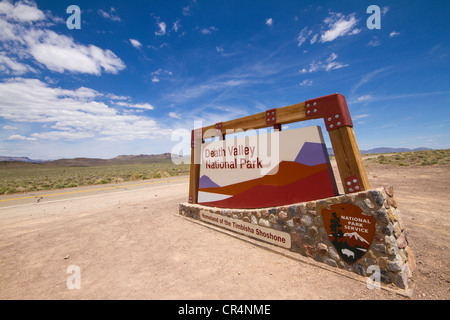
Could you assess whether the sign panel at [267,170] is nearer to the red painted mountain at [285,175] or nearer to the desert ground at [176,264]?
the red painted mountain at [285,175]

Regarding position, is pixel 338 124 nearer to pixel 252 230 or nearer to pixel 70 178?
pixel 252 230

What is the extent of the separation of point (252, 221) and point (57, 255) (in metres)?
3.96

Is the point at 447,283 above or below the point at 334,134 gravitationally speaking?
below

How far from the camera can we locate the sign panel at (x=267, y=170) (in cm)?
346

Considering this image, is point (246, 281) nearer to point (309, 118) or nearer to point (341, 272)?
point (341, 272)

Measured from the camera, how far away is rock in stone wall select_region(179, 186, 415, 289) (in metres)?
2.58

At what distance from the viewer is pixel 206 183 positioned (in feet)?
19.4

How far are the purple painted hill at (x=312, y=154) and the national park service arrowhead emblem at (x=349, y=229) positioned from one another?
79 cm

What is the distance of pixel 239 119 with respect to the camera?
A: 16.3 ft

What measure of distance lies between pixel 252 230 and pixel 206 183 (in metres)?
2.12

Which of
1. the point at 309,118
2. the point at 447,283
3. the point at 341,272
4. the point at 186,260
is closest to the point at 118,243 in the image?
the point at 186,260

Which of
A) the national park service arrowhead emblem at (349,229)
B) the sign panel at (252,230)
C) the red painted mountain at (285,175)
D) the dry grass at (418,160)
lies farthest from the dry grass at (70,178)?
the dry grass at (418,160)

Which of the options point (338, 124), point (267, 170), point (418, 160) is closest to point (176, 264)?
point (267, 170)

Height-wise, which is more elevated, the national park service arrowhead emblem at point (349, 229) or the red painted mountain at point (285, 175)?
the red painted mountain at point (285, 175)
